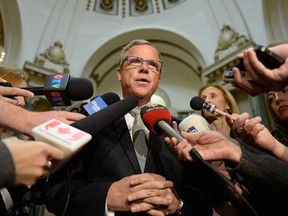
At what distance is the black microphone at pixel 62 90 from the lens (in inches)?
38.7

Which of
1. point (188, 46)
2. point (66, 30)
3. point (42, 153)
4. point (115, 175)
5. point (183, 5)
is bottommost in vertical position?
point (115, 175)

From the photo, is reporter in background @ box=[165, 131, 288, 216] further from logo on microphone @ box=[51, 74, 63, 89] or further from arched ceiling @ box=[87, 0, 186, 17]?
arched ceiling @ box=[87, 0, 186, 17]

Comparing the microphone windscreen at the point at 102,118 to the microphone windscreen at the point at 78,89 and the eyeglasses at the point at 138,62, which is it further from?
the eyeglasses at the point at 138,62

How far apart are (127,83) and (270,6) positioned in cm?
482

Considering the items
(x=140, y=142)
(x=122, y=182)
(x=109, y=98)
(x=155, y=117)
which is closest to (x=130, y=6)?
(x=109, y=98)

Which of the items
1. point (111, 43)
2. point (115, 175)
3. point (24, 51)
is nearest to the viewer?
point (115, 175)

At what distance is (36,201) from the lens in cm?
121

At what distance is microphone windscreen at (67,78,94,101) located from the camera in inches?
39.8

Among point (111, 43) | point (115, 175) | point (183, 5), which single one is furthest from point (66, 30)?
point (115, 175)

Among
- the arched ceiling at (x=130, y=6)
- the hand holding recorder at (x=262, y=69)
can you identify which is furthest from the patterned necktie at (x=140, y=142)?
the arched ceiling at (x=130, y=6)

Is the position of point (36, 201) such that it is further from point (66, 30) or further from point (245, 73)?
point (66, 30)

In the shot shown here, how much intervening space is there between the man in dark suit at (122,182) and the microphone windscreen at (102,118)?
20 centimetres

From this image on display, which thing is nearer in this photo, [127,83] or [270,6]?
[127,83]

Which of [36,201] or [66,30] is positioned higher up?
[66,30]
